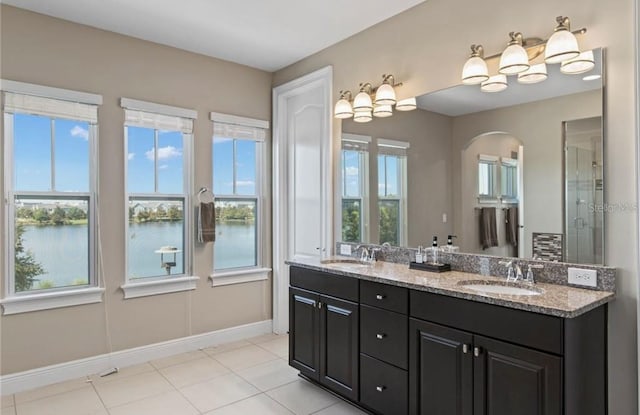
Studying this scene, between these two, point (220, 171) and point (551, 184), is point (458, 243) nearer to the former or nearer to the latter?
point (551, 184)

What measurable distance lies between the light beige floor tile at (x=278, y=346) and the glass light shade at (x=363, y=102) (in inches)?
92.5

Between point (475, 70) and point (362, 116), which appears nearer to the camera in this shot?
point (475, 70)

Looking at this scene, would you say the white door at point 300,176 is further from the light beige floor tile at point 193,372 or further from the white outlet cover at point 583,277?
the white outlet cover at point 583,277

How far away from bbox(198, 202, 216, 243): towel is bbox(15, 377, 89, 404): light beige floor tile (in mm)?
1493

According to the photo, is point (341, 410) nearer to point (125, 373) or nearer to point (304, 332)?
point (304, 332)

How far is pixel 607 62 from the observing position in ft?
6.73

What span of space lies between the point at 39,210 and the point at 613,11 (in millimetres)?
4018

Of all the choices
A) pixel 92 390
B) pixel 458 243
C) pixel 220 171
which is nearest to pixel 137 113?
pixel 220 171

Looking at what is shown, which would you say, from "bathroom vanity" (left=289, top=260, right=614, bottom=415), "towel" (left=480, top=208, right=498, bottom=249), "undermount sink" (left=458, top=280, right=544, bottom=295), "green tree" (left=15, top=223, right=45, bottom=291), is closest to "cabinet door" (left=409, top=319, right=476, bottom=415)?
"bathroom vanity" (left=289, top=260, right=614, bottom=415)

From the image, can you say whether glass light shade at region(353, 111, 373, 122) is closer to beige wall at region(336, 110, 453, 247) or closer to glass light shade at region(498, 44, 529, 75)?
beige wall at region(336, 110, 453, 247)

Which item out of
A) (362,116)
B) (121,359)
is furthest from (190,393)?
(362,116)

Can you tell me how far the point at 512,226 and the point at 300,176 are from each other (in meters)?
2.26

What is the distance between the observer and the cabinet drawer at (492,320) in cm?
174

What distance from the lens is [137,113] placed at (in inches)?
140
